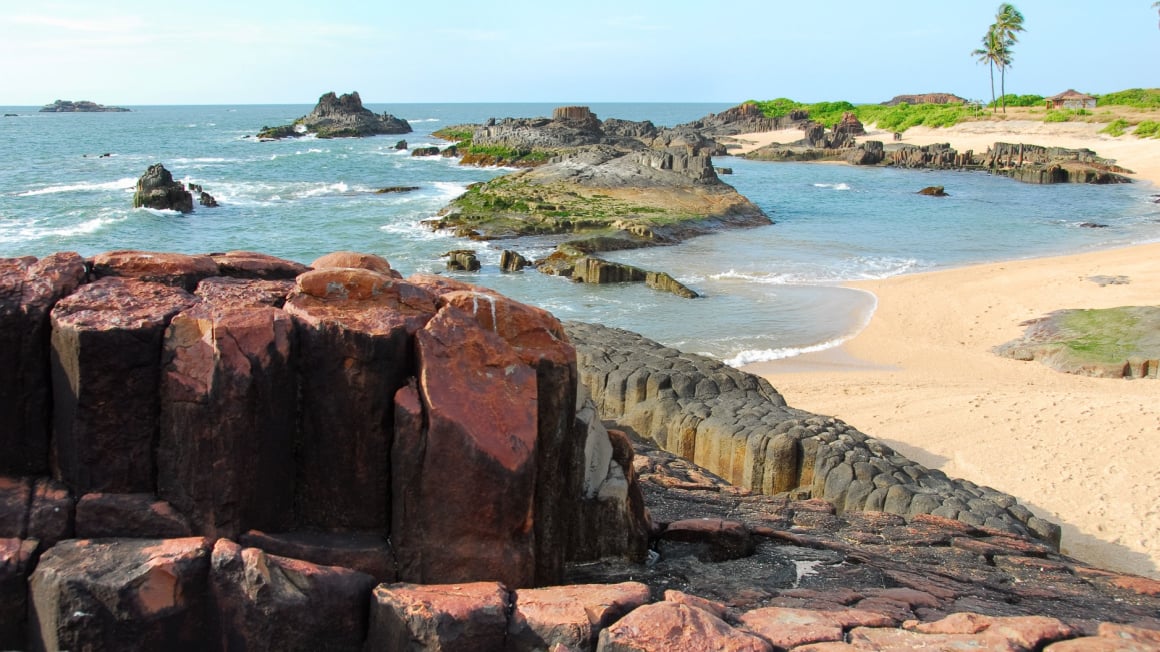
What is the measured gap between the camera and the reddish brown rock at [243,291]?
5957mm

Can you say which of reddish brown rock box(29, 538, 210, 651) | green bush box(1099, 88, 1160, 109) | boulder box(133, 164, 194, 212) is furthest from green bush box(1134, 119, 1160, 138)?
reddish brown rock box(29, 538, 210, 651)

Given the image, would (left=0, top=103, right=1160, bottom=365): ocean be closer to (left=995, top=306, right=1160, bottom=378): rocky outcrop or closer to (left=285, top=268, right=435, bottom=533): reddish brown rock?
(left=995, top=306, right=1160, bottom=378): rocky outcrop

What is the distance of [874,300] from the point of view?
24188mm

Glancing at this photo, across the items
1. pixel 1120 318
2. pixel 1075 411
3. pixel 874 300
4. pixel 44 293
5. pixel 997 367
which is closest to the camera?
pixel 44 293

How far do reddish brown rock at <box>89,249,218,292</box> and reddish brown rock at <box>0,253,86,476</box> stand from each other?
52 cm

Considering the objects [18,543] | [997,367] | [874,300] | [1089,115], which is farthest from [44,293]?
[1089,115]

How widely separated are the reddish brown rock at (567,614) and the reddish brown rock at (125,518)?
2.04 metres

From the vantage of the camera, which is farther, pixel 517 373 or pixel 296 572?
pixel 517 373

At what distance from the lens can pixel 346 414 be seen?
5.75 m

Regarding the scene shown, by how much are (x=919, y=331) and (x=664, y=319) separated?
5.81 meters

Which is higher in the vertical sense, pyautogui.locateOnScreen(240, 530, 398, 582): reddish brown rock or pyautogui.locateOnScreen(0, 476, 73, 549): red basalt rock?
pyautogui.locateOnScreen(0, 476, 73, 549): red basalt rock

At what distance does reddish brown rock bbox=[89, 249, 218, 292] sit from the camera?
20.2ft

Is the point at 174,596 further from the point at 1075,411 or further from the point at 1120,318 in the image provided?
the point at 1120,318

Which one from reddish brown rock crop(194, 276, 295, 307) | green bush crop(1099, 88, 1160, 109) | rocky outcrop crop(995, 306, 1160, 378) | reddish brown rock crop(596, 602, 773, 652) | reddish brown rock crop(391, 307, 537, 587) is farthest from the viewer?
green bush crop(1099, 88, 1160, 109)
